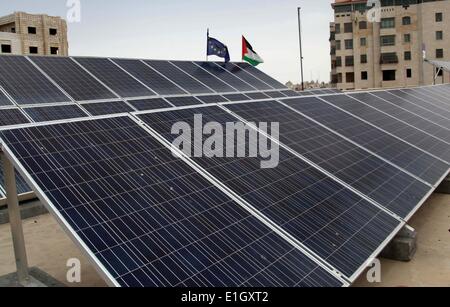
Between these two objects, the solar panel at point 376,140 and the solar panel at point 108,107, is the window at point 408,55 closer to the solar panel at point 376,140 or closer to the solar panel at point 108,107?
the solar panel at point 376,140

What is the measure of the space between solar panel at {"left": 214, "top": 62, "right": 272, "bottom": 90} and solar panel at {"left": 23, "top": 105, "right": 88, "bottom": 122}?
1183 cm

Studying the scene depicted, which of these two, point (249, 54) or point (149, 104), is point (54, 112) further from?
point (249, 54)

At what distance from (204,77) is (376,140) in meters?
12.8

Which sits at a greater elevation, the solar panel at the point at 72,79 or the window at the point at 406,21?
the window at the point at 406,21

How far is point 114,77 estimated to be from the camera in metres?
19.4

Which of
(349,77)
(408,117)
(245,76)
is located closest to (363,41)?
(349,77)

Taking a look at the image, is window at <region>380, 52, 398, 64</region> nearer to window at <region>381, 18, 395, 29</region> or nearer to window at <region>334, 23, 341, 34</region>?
window at <region>381, 18, 395, 29</region>

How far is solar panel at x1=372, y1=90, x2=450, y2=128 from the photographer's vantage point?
18.1 meters

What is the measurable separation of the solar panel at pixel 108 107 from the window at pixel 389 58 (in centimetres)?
6663

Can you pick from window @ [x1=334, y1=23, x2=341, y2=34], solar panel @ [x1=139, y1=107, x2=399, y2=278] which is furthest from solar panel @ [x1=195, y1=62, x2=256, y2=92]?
window @ [x1=334, y1=23, x2=341, y2=34]

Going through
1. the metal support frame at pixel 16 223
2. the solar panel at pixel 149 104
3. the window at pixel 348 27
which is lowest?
the metal support frame at pixel 16 223

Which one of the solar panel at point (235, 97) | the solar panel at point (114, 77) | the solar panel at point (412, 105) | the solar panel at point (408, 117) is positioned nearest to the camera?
the solar panel at point (408, 117)

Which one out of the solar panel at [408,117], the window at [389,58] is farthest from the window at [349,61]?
the solar panel at [408,117]

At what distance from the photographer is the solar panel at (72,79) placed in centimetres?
1688
